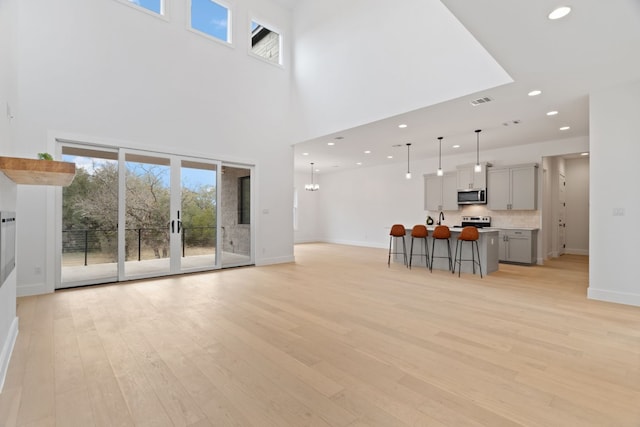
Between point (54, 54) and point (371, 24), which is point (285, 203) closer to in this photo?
point (371, 24)

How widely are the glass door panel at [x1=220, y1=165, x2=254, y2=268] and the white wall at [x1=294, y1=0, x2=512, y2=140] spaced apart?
1.82 meters

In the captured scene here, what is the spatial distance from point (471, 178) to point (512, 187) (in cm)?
100

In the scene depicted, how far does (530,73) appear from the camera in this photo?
12.1 ft

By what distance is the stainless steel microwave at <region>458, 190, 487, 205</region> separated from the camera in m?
7.79

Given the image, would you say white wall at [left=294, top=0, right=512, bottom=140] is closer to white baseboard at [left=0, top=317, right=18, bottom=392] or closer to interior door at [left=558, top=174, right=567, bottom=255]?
white baseboard at [left=0, top=317, right=18, bottom=392]

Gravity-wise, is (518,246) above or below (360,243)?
above

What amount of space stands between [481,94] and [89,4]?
20.8 feet

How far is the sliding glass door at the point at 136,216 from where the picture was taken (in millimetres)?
4762

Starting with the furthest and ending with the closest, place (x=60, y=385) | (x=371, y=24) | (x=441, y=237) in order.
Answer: (x=441, y=237) → (x=371, y=24) → (x=60, y=385)

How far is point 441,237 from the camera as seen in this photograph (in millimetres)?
5938

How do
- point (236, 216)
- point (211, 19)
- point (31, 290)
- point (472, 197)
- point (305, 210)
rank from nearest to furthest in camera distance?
point (31, 290), point (211, 19), point (236, 216), point (472, 197), point (305, 210)

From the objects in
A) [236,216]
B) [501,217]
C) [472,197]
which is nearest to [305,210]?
[236,216]

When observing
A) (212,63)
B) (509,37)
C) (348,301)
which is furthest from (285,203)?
(509,37)

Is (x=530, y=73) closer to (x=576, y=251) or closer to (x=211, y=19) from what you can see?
(x=211, y=19)
